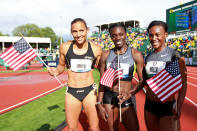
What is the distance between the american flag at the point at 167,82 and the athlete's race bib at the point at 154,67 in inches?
3.3

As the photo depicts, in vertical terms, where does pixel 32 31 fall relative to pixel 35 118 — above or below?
above

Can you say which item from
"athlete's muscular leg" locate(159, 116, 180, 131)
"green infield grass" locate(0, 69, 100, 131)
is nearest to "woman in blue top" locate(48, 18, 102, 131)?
"athlete's muscular leg" locate(159, 116, 180, 131)

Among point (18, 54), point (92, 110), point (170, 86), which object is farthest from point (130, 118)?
point (18, 54)

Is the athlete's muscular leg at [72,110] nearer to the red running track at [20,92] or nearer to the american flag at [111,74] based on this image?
the american flag at [111,74]

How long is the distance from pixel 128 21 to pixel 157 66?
5841cm

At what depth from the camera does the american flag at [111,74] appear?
2355 millimetres

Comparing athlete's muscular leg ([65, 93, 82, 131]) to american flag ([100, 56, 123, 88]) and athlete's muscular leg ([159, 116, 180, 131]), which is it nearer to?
american flag ([100, 56, 123, 88])

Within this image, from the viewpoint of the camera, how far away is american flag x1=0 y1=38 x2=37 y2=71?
3229 mm

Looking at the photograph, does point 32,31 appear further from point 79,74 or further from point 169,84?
point 169,84

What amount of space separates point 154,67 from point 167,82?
0.31 metres

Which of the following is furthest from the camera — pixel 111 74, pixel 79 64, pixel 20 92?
pixel 20 92

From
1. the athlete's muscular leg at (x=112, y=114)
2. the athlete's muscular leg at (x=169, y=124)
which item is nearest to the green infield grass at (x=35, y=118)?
the athlete's muscular leg at (x=112, y=114)

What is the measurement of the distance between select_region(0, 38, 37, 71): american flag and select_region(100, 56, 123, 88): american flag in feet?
6.55

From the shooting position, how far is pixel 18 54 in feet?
10.7
